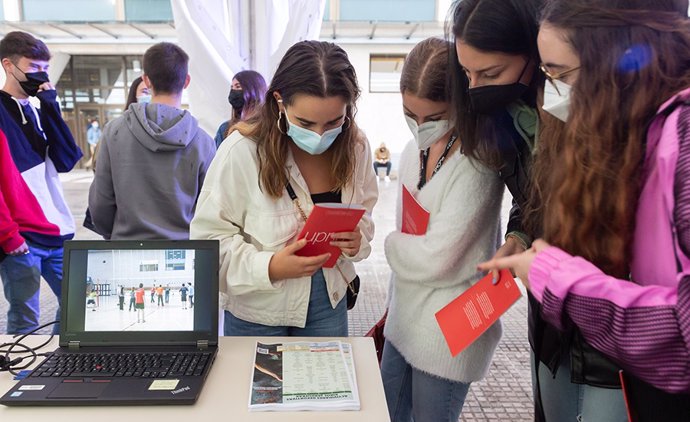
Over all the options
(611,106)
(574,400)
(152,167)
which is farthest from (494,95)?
(152,167)

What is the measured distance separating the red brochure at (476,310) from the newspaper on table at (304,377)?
9.5 inches

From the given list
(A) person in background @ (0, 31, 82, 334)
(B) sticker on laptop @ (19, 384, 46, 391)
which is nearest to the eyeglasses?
(B) sticker on laptop @ (19, 384, 46, 391)

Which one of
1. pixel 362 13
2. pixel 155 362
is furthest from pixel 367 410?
pixel 362 13

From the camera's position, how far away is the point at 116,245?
1.03 meters

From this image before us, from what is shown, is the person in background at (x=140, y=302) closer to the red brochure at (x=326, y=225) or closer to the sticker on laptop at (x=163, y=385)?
the sticker on laptop at (x=163, y=385)

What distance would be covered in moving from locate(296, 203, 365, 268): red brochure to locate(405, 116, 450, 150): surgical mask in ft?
0.81

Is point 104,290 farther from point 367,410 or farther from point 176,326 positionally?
point 367,410

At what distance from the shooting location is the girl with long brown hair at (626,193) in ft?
2.08

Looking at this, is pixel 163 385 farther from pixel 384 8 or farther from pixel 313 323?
pixel 384 8

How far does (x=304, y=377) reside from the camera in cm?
97

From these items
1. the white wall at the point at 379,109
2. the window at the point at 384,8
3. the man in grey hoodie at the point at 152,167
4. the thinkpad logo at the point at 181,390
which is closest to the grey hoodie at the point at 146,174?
the man in grey hoodie at the point at 152,167

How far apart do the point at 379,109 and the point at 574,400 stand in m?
9.99

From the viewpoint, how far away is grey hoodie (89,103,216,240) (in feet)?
5.91

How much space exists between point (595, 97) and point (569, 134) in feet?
0.23
